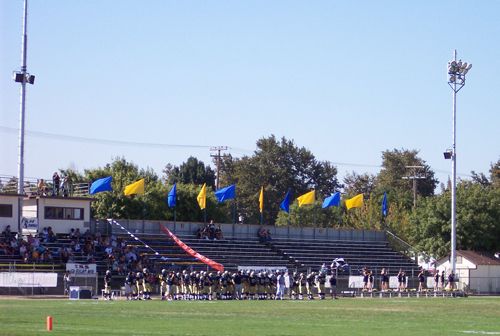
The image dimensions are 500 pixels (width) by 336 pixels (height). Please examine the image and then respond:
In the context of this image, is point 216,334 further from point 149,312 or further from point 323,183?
point 323,183

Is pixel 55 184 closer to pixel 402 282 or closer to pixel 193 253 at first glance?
pixel 193 253

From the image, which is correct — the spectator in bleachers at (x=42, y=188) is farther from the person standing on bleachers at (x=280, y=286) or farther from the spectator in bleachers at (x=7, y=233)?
the person standing on bleachers at (x=280, y=286)

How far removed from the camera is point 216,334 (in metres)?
25.3

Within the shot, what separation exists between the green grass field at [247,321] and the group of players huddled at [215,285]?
512 inches

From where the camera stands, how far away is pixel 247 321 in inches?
1242

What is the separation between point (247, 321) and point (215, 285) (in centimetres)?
2423

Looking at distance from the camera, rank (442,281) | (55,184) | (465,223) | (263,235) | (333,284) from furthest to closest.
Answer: (465,223) < (263,235) < (442,281) < (55,184) < (333,284)

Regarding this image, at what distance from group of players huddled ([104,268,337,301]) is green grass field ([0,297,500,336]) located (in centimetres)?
1302

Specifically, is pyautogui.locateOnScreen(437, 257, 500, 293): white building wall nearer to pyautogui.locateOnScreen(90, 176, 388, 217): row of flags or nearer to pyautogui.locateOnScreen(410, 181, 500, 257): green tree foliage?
pyautogui.locateOnScreen(410, 181, 500, 257): green tree foliage

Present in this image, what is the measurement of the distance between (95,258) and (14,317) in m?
30.4

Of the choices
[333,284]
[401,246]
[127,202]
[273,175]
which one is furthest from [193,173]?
[333,284]

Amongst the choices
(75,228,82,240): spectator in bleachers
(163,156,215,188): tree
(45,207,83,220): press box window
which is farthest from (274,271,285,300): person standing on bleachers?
(163,156,215,188): tree

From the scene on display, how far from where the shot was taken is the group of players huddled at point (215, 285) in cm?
5412

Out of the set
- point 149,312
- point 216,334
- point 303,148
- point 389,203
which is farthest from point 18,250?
point 303,148
